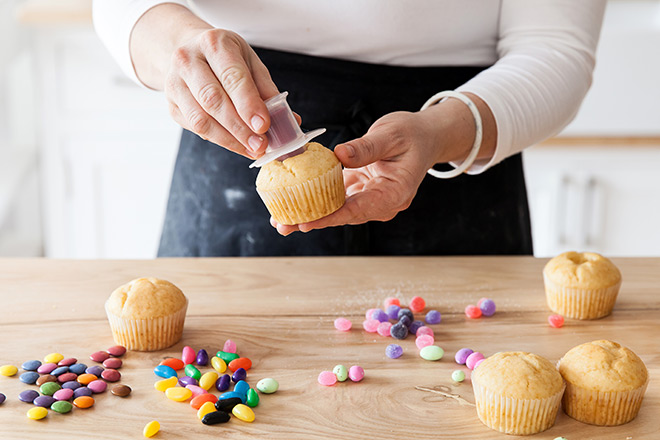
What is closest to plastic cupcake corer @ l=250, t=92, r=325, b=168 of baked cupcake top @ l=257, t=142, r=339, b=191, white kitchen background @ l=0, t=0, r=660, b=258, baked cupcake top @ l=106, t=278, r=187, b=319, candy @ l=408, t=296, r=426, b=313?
baked cupcake top @ l=257, t=142, r=339, b=191

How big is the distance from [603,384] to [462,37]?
0.73m

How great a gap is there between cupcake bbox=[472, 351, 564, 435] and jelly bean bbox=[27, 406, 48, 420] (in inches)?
22.1

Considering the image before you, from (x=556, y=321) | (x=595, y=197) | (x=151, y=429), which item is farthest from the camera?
(x=595, y=197)

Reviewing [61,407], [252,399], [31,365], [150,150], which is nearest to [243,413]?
[252,399]

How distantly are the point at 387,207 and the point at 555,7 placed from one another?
531 millimetres

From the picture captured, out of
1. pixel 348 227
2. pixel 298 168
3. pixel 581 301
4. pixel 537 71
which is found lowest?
pixel 581 301

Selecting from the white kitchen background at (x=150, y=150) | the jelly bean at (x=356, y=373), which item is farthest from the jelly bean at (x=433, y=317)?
the white kitchen background at (x=150, y=150)

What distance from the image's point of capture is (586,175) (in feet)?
8.26

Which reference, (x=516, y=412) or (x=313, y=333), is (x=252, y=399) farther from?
(x=516, y=412)

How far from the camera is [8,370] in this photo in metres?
1.03

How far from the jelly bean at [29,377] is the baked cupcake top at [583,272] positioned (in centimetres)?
84

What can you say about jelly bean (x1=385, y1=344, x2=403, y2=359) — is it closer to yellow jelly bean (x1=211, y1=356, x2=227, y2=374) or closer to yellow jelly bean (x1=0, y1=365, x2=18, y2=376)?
yellow jelly bean (x1=211, y1=356, x2=227, y2=374)

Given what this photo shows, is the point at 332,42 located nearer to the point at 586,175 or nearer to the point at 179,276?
the point at 179,276

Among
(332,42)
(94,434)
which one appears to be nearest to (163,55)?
(332,42)
